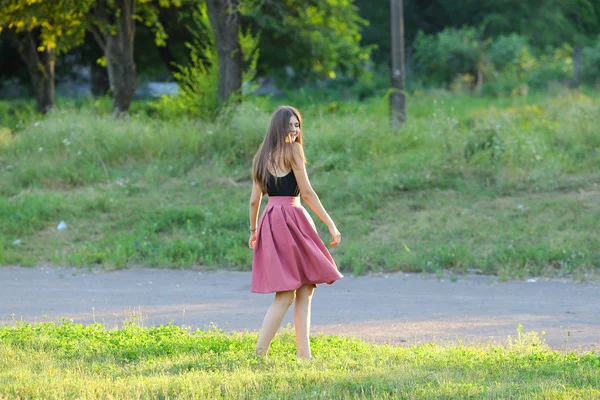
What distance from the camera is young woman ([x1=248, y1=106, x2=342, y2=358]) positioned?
5.49 m

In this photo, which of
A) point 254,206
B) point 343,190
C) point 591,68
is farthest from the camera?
point 591,68

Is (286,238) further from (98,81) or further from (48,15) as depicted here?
(98,81)

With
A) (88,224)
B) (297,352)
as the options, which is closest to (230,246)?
(88,224)

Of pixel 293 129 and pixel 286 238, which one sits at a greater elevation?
pixel 293 129

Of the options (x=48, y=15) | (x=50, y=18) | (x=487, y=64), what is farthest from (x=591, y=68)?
(x=48, y=15)

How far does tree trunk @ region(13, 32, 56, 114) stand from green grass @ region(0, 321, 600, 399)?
62.0ft

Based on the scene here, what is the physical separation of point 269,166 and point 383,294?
3301mm

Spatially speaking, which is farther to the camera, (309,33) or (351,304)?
(309,33)

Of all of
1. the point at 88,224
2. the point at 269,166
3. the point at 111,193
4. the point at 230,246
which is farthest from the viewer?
the point at 111,193

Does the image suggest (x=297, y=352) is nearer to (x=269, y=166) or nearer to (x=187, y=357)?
(x=187, y=357)

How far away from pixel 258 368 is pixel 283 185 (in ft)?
4.04

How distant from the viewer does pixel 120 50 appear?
732 inches

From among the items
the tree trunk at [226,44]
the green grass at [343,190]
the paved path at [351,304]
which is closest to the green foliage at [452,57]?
the green grass at [343,190]

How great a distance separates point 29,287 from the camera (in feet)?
29.0
